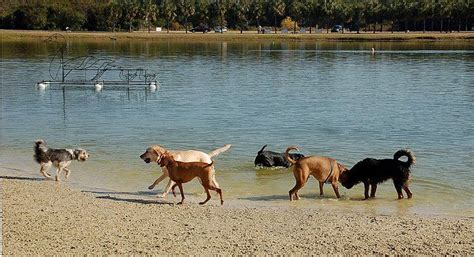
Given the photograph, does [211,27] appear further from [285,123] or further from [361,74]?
[285,123]

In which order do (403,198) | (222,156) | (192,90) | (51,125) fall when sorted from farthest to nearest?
(192,90) < (51,125) < (222,156) < (403,198)

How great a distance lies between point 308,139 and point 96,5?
418 ft

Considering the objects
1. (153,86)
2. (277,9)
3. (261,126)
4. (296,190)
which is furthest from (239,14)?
(296,190)

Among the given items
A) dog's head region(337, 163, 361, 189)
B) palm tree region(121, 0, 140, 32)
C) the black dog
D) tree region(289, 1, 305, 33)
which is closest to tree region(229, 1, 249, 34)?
tree region(289, 1, 305, 33)

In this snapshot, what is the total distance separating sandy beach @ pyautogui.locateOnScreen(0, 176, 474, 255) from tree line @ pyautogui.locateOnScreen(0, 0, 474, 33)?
127m

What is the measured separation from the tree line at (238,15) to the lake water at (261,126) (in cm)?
8640

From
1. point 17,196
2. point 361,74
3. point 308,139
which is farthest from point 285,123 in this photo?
point 361,74

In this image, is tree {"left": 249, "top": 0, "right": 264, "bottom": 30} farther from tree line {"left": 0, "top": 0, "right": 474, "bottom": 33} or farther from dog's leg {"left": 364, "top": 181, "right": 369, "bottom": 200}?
dog's leg {"left": 364, "top": 181, "right": 369, "bottom": 200}

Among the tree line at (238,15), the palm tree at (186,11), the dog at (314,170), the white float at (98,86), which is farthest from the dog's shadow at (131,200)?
the palm tree at (186,11)

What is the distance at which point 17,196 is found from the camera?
46.1 feet

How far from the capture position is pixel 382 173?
14727 mm

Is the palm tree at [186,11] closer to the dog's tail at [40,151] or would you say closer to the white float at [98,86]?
the white float at [98,86]

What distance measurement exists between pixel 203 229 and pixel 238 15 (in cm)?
13942

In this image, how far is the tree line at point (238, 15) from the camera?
13462 centimetres
